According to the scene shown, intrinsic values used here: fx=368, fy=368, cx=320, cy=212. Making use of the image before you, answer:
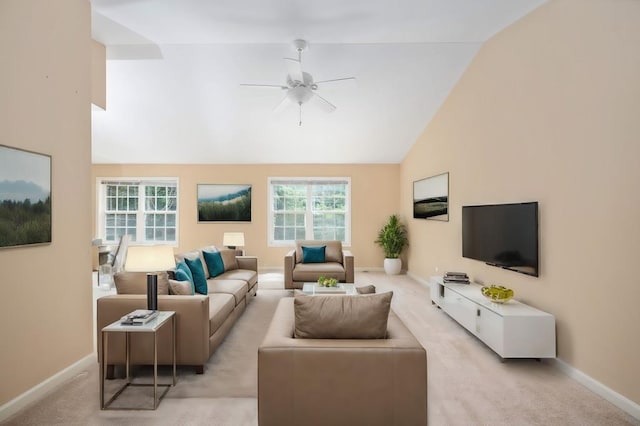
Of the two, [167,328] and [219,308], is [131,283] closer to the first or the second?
[167,328]

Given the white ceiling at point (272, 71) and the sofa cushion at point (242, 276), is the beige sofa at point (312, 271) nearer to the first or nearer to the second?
the sofa cushion at point (242, 276)

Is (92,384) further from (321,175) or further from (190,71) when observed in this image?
(321,175)

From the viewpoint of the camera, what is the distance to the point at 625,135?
257 cm

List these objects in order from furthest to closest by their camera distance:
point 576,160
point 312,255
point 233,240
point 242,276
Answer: point 233,240
point 312,255
point 242,276
point 576,160

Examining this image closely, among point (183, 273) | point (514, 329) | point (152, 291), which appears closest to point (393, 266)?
point (514, 329)

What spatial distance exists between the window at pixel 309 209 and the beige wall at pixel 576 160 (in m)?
4.10

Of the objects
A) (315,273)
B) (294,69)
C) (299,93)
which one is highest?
(294,69)

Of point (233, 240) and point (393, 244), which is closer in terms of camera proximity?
point (233, 240)

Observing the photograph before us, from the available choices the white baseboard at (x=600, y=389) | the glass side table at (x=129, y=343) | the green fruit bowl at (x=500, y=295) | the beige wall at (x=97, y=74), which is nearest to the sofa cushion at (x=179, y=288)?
the glass side table at (x=129, y=343)

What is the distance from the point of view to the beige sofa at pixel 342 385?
2006 mm

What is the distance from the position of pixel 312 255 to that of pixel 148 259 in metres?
3.80

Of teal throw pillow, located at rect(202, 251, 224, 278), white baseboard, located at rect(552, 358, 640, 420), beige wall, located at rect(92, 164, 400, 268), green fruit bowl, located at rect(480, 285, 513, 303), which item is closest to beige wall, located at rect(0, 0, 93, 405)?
teal throw pillow, located at rect(202, 251, 224, 278)

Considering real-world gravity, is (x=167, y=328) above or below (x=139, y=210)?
below

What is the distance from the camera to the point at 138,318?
8.72 feet
